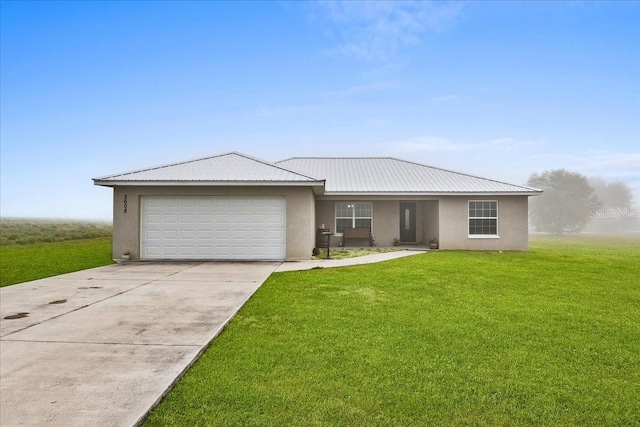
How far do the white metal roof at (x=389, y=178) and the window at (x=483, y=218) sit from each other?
77 centimetres

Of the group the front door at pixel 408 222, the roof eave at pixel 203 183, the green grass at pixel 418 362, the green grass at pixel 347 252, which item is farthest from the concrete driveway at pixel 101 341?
the front door at pixel 408 222

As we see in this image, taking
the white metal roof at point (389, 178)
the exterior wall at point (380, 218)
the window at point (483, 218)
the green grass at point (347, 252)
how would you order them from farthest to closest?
the exterior wall at point (380, 218)
the window at point (483, 218)
the white metal roof at point (389, 178)
the green grass at point (347, 252)

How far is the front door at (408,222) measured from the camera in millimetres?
20078

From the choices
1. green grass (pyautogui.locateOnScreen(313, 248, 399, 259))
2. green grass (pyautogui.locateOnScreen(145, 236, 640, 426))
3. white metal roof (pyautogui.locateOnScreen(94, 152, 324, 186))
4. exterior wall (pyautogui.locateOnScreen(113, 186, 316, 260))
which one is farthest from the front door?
green grass (pyautogui.locateOnScreen(145, 236, 640, 426))

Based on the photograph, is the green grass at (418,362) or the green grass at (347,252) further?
the green grass at (347,252)

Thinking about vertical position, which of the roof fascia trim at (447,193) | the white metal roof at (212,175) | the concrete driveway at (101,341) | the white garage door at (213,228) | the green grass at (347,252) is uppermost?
the white metal roof at (212,175)

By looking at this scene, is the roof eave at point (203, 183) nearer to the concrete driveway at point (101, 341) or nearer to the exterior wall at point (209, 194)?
the exterior wall at point (209, 194)

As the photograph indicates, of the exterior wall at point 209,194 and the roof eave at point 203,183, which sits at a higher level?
the roof eave at point 203,183

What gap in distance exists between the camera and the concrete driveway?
2938 mm

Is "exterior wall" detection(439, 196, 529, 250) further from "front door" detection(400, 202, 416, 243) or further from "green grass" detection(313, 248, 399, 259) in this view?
"green grass" detection(313, 248, 399, 259)

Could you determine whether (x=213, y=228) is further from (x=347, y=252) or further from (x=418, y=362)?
(x=418, y=362)

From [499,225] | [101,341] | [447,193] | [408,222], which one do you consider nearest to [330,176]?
[408,222]

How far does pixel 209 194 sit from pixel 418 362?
11.1 m

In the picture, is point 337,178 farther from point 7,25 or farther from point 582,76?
point 7,25
